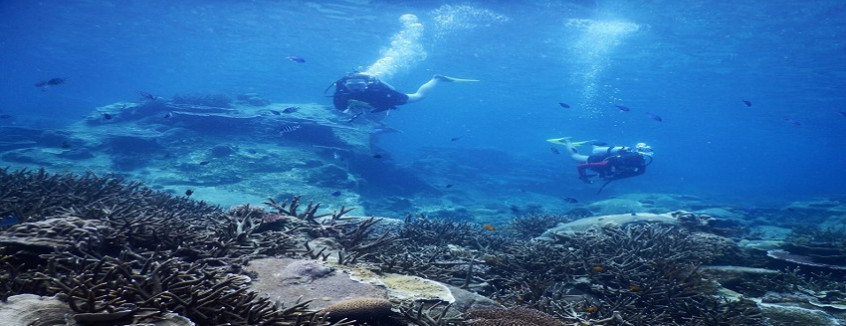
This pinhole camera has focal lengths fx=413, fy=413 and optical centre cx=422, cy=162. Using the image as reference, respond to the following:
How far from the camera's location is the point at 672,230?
32.9 ft

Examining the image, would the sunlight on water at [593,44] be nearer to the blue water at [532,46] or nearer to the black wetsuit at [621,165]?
the blue water at [532,46]

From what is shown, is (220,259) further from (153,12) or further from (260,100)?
(153,12)

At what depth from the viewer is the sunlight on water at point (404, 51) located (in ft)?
117

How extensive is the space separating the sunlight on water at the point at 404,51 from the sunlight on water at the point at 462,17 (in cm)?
213

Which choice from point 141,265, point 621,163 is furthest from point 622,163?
point 141,265

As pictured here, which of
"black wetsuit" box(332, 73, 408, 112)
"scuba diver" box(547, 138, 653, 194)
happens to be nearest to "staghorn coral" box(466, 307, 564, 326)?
"scuba diver" box(547, 138, 653, 194)

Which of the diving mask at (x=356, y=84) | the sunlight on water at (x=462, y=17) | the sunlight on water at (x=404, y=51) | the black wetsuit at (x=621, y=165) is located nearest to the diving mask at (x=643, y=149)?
the black wetsuit at (x=621, y=165)

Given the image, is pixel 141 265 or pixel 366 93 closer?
pixel 141 265

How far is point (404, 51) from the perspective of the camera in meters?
47.9

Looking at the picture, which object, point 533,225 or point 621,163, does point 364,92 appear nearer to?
point 533,225

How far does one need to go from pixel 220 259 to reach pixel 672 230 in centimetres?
1000

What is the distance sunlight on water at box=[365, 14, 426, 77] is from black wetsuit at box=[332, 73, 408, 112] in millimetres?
20165

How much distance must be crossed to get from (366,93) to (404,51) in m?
35.1

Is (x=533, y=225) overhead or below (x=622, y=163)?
below
